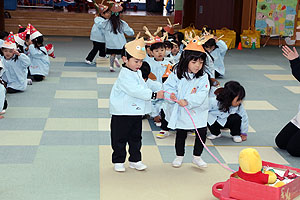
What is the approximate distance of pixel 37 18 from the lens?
1404 cm

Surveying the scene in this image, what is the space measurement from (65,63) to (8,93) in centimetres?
254

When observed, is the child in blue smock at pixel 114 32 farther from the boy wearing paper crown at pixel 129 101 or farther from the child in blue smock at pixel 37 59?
the boy wearing paper crown at pixel 129 101

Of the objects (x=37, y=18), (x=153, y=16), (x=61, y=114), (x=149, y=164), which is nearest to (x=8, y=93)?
(x=61, y=114)

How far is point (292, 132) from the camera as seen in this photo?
504 cm

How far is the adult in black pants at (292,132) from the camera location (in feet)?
15.1

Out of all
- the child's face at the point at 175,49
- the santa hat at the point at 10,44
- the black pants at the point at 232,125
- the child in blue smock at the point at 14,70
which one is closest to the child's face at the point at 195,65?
the black pants at the point at 232,125

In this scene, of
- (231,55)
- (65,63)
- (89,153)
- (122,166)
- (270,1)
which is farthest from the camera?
(270,1)

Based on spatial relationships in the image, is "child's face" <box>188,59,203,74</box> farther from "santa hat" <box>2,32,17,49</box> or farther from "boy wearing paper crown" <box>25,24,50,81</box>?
"boy wearing paper crown" <box>25,24,50,81</box>

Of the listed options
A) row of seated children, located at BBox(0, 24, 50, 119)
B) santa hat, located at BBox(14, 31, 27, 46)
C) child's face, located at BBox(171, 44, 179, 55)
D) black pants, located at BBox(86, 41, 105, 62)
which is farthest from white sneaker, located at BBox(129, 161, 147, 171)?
black pants, located at BBox(86, 41, 105, 62)

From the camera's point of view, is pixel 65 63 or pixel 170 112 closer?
pixel 170 112

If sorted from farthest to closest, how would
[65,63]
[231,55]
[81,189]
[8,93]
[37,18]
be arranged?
[37,18] → [231,55] → [65,63] → [8,93] → [81,189]

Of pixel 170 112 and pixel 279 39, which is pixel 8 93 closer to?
pixel 170 112

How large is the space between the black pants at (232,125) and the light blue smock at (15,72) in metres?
3.05

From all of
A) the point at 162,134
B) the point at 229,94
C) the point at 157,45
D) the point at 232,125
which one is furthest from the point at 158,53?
the point at 232,125
